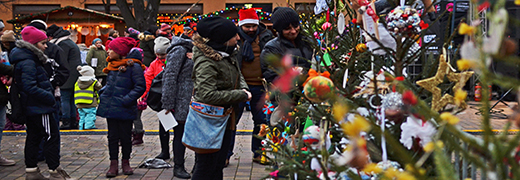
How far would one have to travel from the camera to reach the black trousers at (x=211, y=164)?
396 centimetres

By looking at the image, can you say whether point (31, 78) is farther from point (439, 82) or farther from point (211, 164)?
point (439, 82)

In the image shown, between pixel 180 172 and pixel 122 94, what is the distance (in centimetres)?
100

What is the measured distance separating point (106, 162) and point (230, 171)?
1.64m

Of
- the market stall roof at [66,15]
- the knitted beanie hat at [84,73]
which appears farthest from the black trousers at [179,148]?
the market stall roof at [66,15]

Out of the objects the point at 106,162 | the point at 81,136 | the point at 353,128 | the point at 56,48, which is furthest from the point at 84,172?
the point at 353,128

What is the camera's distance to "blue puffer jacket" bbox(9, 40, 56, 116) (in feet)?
16.7

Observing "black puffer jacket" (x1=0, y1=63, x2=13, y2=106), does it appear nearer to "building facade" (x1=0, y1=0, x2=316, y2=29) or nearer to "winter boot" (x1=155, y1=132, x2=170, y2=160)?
"winter boot" (x1=155, y1=132, x2=170, y2=160)

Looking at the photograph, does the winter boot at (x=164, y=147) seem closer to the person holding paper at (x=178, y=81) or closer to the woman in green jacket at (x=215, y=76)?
the person holding paper at (x=178, y=81)

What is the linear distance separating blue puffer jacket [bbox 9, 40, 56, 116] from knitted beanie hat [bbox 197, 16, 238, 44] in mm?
2046

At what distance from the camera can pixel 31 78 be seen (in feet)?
16.7

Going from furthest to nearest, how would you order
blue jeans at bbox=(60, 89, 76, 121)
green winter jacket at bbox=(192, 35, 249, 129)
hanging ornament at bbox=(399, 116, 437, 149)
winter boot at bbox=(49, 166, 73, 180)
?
blue jeans at bbox=(60, 89, 76, 121) → winter boot at bbox=(49, 166, 73, 180) → green winter jacket at bbox=(192, 35, 249, 129) → hanging ornament at bbox=(399, 116, 437, 149)

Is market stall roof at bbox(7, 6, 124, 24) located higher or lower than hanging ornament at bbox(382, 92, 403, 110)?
higher

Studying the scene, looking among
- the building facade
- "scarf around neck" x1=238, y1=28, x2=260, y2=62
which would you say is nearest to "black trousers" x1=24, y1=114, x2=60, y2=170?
"scarf around neck" x1=238, y1=28, x2=260, y2=62

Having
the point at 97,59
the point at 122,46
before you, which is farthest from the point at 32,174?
the point at 97,59
